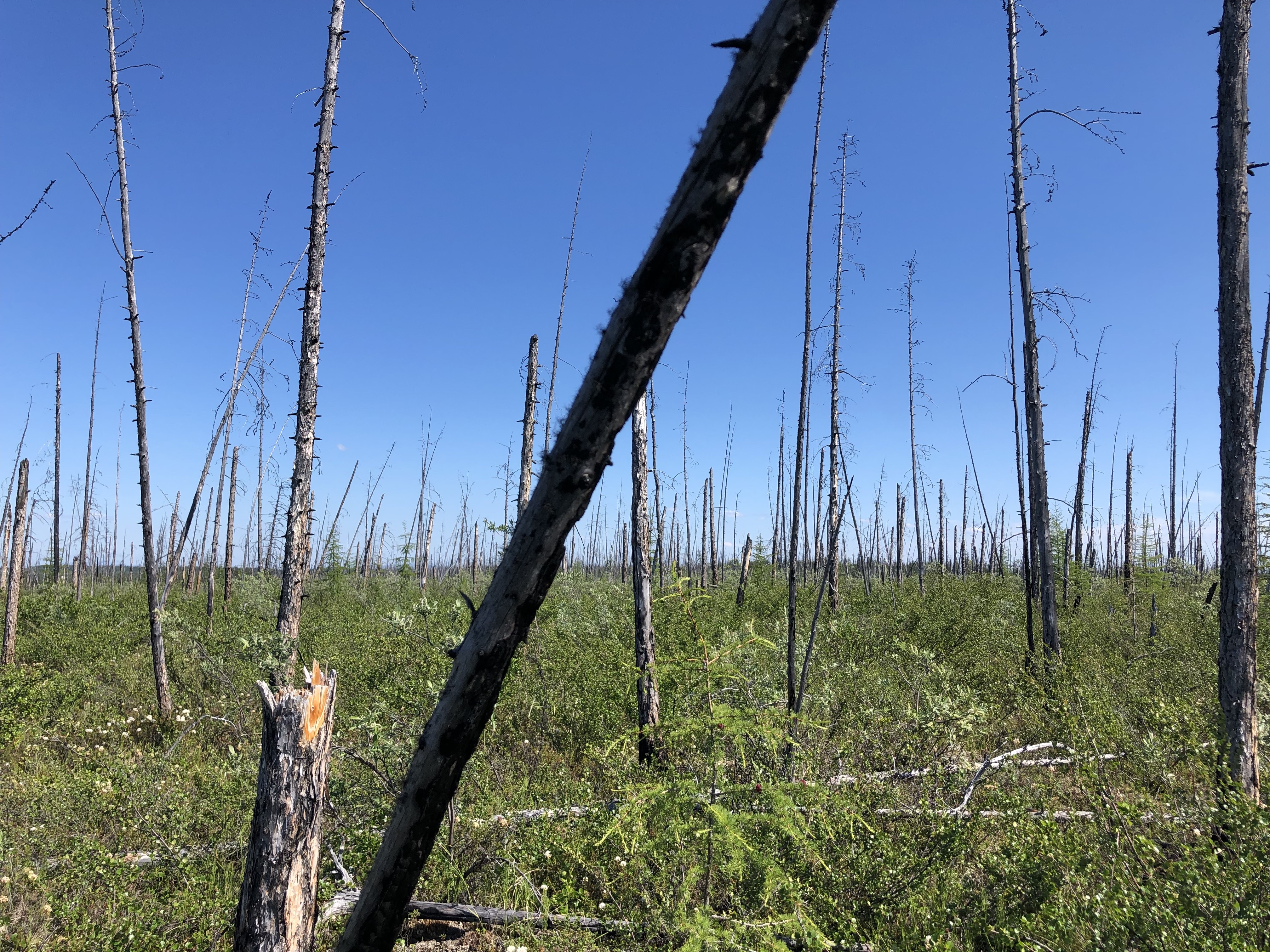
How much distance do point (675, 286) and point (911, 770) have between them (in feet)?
15.1

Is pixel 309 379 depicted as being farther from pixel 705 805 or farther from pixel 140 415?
pixel 705 805

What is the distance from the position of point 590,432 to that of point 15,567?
11.7m

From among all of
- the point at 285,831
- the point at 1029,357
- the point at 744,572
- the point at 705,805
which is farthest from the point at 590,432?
the point at 744,572

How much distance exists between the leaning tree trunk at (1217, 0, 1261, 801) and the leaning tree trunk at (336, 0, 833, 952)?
4.78 meters

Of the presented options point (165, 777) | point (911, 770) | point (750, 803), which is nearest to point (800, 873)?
point (750, 803)

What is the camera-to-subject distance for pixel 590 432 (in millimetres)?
1222

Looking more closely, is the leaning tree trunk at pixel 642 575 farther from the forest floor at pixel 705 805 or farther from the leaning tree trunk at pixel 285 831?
the leaning tree trunk at pixel 285 831

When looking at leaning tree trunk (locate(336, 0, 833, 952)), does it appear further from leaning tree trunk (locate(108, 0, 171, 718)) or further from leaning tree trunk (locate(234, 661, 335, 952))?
leaning tree trunk (locate(108, 0, 171, 718))

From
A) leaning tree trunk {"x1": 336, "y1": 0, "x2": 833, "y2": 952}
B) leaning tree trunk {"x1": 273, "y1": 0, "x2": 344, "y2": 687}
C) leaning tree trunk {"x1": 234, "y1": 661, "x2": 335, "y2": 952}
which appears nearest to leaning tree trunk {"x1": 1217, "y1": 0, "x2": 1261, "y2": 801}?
leaning tree trunk {"x1": 336, "y1": 0, "x2": 833, "y2": 952}

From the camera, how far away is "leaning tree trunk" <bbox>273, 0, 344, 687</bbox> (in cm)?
599

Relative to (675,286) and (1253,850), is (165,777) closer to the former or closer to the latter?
(675,286)

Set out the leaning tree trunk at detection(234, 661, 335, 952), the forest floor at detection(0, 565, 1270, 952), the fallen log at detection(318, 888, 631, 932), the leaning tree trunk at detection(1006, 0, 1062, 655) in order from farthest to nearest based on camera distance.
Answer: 1. the leaning tree trunk at detection(1006, 0, 1062, 655)
2. the fallen log at detection(318, 888, 631, 932)
3. the forest floor at detection(0, 565, 1270, 952)
4. the leaning tree trunk at detection(234, 661, 335, 952)

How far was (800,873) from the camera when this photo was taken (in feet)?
10.9

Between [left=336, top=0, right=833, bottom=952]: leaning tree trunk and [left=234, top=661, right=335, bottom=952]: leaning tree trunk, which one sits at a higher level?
[left=336, top=0, right=833, bottom=952]: leaning tree trunk
